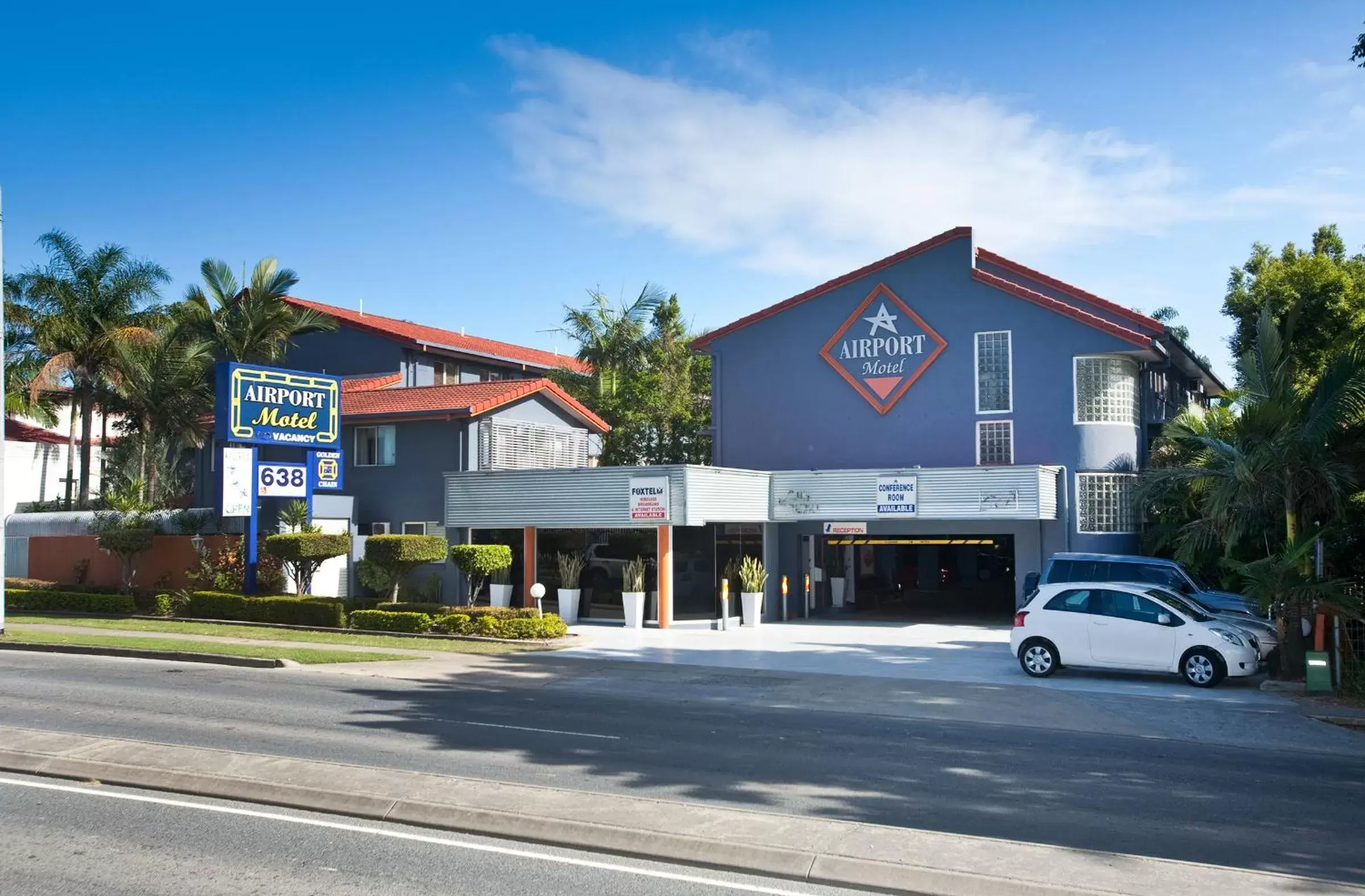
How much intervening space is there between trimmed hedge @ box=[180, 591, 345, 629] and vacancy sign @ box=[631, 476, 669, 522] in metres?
7.33

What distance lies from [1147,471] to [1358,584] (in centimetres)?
966

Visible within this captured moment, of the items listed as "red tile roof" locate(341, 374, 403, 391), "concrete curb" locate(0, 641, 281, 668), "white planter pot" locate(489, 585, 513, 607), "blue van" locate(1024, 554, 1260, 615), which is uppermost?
"red tile roof" locate(341, 374, 403, 391)

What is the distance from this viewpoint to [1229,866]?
834 cm

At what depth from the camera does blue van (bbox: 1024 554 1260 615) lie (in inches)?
906

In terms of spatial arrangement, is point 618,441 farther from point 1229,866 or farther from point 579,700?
point 1229,866

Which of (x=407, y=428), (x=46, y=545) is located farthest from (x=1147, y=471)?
(x=46, y=545)

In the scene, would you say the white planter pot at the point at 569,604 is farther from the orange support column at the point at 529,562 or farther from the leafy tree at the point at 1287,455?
the leafy tree at the point at 1287,455

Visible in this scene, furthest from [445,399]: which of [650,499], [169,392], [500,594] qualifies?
[169,392]

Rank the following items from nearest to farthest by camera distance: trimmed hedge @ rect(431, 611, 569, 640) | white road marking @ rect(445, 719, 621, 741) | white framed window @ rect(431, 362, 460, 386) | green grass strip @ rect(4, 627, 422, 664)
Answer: white road marking @ rect(445, 719, 621, 741) < green grass strip @ rect(4, 627, 422, 664) < trimmed hedge @ rect(431, 611, 569, 640) < white framed window @ rect(431, 362, 460, 386)

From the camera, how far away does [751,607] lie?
29016mm

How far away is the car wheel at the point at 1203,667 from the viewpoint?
59.6 ft

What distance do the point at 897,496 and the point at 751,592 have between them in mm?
4591

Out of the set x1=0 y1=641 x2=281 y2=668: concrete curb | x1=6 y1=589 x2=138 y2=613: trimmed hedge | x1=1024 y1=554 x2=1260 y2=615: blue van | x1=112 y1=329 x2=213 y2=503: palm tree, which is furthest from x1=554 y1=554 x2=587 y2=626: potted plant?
x1=112 y1=329 x2=213 y2=503: palm tree

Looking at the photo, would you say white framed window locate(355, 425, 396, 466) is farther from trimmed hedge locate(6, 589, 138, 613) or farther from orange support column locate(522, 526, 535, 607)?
trimmed hedge locate(6, 589, 138, 613)
